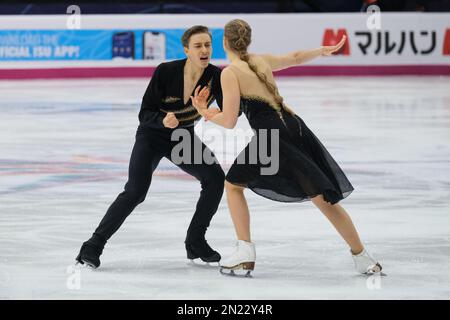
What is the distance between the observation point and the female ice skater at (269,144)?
4883 millimetres

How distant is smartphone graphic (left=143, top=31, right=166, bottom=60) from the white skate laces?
12500 millimetres

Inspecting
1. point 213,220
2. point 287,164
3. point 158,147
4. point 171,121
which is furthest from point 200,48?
point 213,220

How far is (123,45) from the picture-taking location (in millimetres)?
17266

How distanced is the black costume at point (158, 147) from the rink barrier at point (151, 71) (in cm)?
1191

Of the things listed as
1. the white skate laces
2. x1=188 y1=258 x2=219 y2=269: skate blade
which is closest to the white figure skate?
x1=188 y1=258 x2=219 y2=269: skate blade

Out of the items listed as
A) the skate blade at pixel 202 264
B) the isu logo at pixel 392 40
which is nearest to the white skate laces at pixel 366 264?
the skate blade at pixel 202 264

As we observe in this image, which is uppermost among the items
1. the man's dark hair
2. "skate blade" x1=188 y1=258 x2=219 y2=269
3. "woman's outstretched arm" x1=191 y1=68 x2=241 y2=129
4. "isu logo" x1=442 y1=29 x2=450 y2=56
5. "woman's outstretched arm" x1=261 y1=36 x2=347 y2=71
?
"isu logo" x1=442 y1=29 x2=450 y2=56

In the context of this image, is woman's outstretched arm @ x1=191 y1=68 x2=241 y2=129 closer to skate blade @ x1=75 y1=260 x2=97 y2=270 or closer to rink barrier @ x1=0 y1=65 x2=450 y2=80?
skate blade @ x1=75 y1=260 x2=97 y2=270

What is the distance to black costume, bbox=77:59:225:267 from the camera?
203 inches

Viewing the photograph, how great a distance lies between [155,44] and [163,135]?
12215 mm

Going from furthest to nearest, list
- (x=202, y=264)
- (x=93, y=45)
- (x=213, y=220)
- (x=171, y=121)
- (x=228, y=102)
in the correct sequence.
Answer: (x=93, y=45) → (x=213, y=220) → (x=202, y=264) → (x=171, y=121) → (x=228, y=102)

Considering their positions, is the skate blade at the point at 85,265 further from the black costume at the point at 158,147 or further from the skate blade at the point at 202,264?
the skate blade at the point at 202,264

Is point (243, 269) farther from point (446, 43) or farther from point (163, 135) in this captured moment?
point (446, 43)

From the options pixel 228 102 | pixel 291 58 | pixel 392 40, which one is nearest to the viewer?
pixel 228 102
